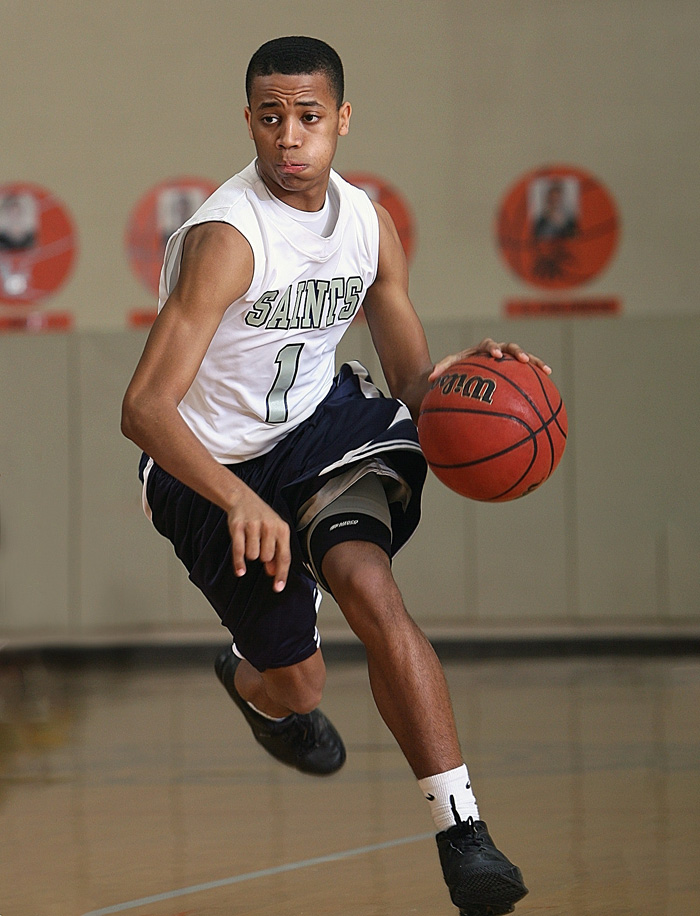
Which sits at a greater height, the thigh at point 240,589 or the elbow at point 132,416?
the elbow at point 132,416

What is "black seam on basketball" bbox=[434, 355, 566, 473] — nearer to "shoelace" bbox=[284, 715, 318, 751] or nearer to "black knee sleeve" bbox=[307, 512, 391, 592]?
"black knee sleeve" bbox=[307, 512, 391, 592]

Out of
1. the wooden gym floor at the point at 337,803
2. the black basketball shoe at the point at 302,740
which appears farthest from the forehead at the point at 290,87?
the wooden gym floor at the point at 337,803

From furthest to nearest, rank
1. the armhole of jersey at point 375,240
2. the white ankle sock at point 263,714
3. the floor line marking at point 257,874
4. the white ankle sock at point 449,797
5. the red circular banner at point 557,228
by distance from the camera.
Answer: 1. the red circular banner at point 557,228
2. the white ankle sock at point 263,714
3. the floor line marking at point 257,874
4. the armhole of jersey at point 375,240
5. the white ankle sock at point 449,797

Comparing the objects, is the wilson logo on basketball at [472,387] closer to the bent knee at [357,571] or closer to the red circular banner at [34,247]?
the bent knee at [357,571]

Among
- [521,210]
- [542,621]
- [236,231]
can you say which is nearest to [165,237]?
[521,210]

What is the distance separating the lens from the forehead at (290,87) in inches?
107

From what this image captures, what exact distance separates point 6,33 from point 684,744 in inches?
231

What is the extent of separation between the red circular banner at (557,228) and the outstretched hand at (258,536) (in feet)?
19.0

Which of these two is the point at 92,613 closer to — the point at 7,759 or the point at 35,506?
the point at 35,506

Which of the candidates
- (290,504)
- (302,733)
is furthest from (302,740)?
(290,504)

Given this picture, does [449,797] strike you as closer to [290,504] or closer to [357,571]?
[357,571]

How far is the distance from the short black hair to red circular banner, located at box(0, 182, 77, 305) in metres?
5.54

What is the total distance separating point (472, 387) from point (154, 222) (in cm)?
565

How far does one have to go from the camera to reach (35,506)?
7.96 m
